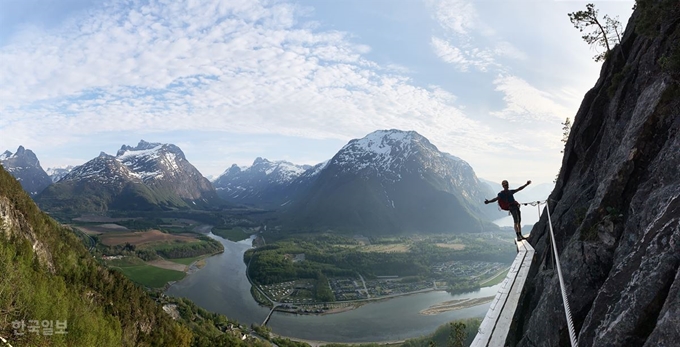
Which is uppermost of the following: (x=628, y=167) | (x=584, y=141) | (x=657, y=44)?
(x=657, y=44)

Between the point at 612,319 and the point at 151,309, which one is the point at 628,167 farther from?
the point at 151,309

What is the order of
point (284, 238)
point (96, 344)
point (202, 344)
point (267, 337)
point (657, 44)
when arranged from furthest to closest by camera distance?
point (284, 238), point (267, 337), point (202, 344), point (96, 344), point (657, 44)

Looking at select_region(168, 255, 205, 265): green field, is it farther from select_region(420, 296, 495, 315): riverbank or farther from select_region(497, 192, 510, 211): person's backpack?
select_region(497, 192, 510, 211): person's backpack

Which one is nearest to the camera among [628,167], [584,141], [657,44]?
[628,167]

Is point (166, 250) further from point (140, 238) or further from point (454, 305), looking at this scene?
point (454, 305)

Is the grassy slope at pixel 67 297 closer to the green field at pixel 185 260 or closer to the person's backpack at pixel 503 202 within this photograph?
the person's backpack at pixel 503 202

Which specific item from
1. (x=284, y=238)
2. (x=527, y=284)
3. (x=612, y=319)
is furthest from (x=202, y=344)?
(x=284, y=238)

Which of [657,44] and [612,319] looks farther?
[657,44]
